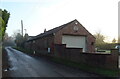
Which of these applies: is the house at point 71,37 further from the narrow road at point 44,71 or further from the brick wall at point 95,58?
the narrow road at point 44,71

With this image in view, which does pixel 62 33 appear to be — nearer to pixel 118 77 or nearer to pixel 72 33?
pixel 72 33

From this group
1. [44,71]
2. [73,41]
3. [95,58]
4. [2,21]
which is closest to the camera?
[44,71]

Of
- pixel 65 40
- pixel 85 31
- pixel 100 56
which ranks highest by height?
pixel 85 31

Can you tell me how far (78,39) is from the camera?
24.9 metres

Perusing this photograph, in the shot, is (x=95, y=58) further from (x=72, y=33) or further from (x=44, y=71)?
(x=72, y=33)

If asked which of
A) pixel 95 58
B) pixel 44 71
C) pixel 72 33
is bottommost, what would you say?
pixel 44 71

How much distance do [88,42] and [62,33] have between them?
495cm

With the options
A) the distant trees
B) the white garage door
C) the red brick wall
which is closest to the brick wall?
the red brick wall

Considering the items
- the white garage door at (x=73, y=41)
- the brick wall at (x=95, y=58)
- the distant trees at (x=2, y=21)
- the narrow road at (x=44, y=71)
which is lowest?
the narrow road at (x=44, y=71)

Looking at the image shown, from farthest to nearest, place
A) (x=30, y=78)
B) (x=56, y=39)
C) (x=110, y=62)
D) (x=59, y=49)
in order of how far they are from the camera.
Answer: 1. (x=56, y=39)
2. (x=59, y=49)
3. (x=110, y=62)
4. (x=30, y=78)

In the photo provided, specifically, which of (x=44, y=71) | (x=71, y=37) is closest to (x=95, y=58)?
(x=44, y=71)

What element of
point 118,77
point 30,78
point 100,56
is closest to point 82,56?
point 100,56

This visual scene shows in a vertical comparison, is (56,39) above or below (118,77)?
above

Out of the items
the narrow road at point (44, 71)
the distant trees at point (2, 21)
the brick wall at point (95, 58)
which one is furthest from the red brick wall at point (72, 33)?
the narrow road at point (44, 71)
